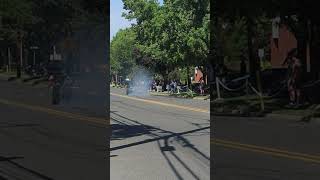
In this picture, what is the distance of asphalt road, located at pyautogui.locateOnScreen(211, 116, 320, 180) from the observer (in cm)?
318

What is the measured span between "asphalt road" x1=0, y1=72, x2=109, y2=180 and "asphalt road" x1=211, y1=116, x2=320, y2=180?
1.20 m

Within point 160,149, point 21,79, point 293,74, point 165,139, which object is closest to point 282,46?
point 293,74

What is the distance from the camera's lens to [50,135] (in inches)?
190

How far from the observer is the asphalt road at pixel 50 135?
14.6 feet

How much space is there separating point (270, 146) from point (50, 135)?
2.23 metres

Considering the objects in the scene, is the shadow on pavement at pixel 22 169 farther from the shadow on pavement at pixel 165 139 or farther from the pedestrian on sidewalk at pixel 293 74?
the pedestrian on sidewalk at pixel 293 74

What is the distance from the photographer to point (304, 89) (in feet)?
10.2

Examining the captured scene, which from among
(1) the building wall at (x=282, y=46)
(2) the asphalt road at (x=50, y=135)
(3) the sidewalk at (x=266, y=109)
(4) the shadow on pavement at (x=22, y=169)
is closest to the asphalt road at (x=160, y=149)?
(2) the asphalt road at (x=50, y=135)

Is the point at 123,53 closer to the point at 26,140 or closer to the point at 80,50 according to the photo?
the point at 80,50

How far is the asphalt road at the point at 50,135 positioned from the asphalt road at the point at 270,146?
1.20m

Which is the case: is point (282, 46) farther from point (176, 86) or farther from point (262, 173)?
point (176, 86)

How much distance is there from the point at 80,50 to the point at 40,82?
2.53ft

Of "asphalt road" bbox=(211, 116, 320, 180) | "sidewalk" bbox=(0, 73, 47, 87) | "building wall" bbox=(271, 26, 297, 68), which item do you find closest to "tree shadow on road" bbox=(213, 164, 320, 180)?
"asphalt road" bbox=(211, 116, 320, 180)

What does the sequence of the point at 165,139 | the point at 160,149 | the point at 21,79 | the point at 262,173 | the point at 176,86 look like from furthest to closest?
the point at 176,86 < the point at 21,79 < the point at 165,139 < the point at 160,149 < the point at 262,173
